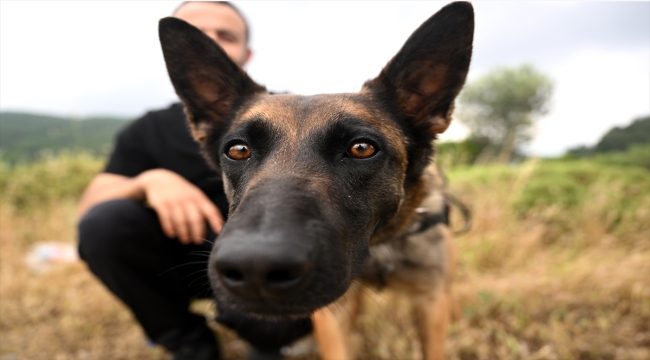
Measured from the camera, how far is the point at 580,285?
3.55 meters

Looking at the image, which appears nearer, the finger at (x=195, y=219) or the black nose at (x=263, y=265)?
the black nose at (x=263, y=265)

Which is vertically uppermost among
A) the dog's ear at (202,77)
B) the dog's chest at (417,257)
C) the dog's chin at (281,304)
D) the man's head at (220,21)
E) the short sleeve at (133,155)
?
the man's head at (220,21)

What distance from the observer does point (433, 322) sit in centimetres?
237

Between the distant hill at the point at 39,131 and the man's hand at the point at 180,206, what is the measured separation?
1.83 metres

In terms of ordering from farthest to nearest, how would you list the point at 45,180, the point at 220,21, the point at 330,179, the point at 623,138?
the point at 45,180 → the point at 623,138 → the point at 220,21 → the point at 330,179

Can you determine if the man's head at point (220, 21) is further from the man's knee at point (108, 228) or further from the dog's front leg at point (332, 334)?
the dog's front leg at point (332, 334)

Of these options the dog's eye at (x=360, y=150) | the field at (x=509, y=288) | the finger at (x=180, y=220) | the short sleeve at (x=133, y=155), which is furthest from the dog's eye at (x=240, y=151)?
the field at (x=509, y=288)

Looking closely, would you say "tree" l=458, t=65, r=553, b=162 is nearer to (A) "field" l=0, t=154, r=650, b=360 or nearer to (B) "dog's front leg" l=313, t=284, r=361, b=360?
(A) "field" l=0, t=154, r=650, b=360

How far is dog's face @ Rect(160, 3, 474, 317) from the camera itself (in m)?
1.17

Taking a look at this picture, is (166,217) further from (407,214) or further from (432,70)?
(432,70)

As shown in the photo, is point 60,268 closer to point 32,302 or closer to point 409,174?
point 32,302

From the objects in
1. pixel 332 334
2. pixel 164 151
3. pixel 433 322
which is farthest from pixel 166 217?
pixel 433 322

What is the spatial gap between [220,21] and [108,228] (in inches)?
75.1

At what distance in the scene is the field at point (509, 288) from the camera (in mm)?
2906
